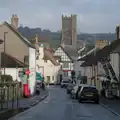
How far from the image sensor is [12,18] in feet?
260

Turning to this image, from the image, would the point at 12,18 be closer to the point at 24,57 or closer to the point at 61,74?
the point at 24,57

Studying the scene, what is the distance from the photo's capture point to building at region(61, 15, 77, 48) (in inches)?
6978

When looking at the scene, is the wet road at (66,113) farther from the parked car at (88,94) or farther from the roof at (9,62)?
the roof at (9,62)

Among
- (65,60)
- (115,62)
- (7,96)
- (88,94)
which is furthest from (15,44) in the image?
(65,60)

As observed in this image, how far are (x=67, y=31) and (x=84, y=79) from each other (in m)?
76.4

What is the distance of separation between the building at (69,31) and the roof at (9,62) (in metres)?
113

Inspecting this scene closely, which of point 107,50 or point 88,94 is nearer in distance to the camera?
point 88,94

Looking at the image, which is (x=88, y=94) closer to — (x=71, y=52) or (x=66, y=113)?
(x=66, y=113)

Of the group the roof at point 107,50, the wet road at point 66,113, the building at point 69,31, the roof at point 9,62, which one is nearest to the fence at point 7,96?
the wet road at point 66,113

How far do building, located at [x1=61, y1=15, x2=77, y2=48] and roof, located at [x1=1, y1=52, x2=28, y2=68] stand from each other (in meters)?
113

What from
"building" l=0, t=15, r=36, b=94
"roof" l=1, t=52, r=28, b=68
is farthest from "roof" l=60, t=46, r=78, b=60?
"roof" l=1, t=52, r=28, b=68

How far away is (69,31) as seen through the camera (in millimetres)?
180500

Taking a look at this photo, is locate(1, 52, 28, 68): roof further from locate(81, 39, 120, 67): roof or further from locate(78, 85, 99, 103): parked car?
locate(81, 39, 120, 67): roof

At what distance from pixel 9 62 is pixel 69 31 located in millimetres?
120474
